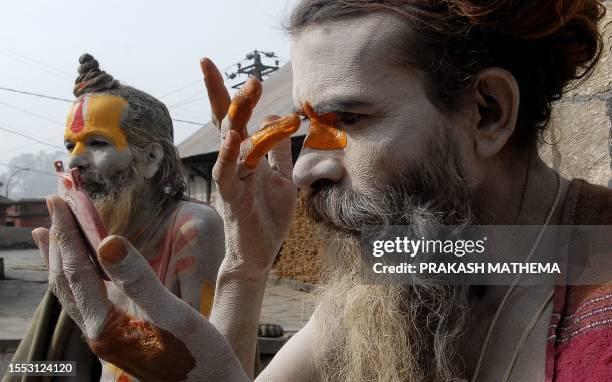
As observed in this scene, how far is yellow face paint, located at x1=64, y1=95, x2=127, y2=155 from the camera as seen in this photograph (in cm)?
275

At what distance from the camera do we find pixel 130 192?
9.02 ft

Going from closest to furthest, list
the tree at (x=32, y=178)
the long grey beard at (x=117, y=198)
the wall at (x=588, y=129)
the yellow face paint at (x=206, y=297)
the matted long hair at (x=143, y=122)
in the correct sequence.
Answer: the wall at (x=588, y=129), the yellow face paint at (x=206, y=297), the long grey beard at (x=117, y=198), the matted long hair at (x=143, y=122), the tree at (x=32, y=178)

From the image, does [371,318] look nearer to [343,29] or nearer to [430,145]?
[430,145]

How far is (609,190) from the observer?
1332mm

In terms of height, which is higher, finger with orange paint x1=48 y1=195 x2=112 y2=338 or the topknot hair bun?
the topknot hair bun

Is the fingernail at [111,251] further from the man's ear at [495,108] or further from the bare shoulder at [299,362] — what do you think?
the man's ear at [495,108]

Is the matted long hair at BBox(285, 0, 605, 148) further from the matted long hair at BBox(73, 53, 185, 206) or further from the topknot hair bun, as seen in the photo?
the topknot hair bun

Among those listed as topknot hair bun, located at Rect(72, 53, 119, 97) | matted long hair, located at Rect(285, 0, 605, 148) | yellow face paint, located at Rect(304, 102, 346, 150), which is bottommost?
yellow face paint, located at Rect(304, 102, 346, 150)

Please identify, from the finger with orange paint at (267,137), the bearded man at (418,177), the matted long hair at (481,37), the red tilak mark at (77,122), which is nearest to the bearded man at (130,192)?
the red tilak mark at (77,122)

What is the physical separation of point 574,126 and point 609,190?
2.76ft

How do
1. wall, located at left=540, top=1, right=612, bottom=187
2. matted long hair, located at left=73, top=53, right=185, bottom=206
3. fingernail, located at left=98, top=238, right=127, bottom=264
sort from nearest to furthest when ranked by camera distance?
fingernail, located at left=98, top=238, right=127, bottom=264, wall, located at left=540, top=1, right=612, bottom=187, matted long hair, located at left=73, top=53, right=185, bottom=206

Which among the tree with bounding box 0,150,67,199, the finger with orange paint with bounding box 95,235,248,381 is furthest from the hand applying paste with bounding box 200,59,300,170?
the tree with bounding box 0,150,67,199

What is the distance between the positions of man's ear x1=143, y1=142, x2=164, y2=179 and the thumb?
61.9 inches

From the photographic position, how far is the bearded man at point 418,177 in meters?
1.29
